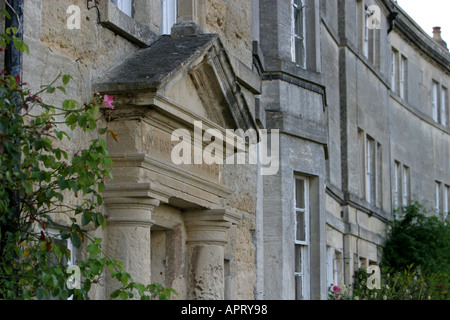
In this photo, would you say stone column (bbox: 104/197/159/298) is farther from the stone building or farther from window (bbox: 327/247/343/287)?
window (bbox: 327/247/343/287)

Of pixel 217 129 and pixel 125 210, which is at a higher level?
pixel 217 129

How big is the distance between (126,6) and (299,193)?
5.84 metres

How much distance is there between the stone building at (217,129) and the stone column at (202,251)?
12 millimetres

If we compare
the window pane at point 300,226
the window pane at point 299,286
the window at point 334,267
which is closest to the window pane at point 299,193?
the window pane at point 300,226

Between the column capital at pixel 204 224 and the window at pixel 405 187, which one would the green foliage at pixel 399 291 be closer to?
the window at pixel 405 187

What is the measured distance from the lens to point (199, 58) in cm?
848

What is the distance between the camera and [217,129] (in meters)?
9.12

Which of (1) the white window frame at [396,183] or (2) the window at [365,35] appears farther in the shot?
(1) the white window frame at [396,183]

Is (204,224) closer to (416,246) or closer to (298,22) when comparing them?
(298,22)

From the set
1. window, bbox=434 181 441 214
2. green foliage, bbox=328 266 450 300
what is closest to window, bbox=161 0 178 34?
green foliage, bbox=328 266 450 300

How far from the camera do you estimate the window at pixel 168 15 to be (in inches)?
386

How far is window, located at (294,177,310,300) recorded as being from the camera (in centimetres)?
1396

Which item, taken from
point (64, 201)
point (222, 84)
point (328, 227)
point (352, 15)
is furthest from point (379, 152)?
point (64, 201)

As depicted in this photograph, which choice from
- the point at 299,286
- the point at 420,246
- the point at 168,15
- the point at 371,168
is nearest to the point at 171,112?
the point at 168,15
